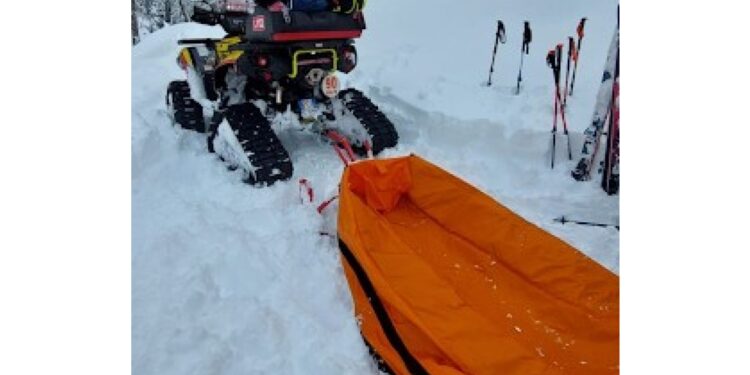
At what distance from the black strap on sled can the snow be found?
0.71ft

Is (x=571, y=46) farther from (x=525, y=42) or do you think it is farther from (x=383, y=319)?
(x=383, y=319)

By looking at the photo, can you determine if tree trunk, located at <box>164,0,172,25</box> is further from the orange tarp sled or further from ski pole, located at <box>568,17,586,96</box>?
the orange tarp sled

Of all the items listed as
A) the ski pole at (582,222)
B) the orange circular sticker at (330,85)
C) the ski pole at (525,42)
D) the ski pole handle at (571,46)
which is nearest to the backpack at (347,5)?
the orange circular sticker at (330,85)

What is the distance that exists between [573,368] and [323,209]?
227cm

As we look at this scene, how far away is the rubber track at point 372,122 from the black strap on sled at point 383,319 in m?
2.42

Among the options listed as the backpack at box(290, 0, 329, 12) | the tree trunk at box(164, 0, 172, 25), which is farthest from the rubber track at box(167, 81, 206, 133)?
the tree trunk at box(164, 0, 172, 25)

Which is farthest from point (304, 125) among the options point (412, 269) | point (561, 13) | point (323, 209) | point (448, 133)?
point (561, 13)

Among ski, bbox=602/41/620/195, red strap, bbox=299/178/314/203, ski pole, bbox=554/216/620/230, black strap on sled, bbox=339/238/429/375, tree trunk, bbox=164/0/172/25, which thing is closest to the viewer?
black strap on sled, bbox=339/238/429/375

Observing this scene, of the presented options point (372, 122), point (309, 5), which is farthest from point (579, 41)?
point (309, 5)

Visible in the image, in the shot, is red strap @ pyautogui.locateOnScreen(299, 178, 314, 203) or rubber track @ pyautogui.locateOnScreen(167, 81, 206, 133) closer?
red strap @ pyautogui.locateOnScreen(299, 178, 314, 203)

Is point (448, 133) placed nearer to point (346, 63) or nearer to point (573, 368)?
point (346, 63)

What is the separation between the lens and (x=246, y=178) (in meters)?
5.13

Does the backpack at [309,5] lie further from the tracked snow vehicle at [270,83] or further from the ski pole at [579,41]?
the ski pole at [579,41]

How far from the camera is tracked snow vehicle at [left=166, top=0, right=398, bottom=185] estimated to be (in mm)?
4965
